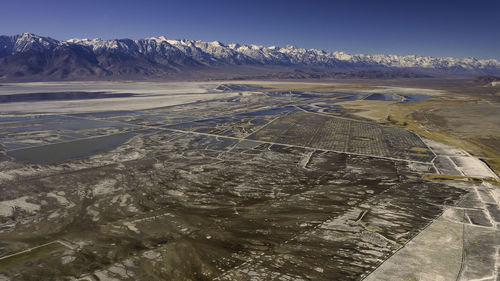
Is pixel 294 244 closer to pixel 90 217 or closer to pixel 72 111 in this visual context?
pixel 90 217

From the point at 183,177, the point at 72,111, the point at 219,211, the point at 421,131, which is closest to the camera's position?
the point at 219,211

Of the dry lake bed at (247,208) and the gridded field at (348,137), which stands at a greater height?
the gridded field at (348,137)

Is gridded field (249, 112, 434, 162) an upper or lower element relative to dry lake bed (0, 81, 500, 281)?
upper

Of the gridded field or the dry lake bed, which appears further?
the gridded field

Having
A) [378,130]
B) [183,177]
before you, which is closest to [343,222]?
[183,177]

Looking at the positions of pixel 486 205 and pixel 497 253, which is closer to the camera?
pixel 497 253

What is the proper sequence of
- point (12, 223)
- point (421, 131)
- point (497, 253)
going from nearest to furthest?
1. point (497, 253)
2. point (12, 223)
3. point (421, 131)

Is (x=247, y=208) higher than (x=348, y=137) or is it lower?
lower

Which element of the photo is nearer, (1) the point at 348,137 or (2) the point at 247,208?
(2) the point at 247,208
